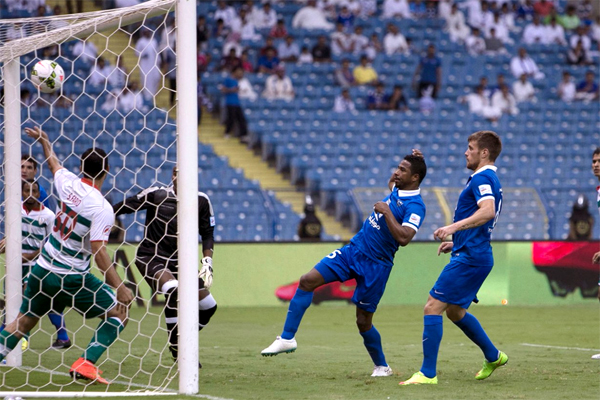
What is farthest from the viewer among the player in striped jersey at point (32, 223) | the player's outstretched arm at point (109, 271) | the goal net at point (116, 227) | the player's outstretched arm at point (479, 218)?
the player in striped jersey at point (32, 223)

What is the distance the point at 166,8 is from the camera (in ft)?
22.1

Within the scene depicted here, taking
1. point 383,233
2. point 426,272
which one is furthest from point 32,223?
point 426,272

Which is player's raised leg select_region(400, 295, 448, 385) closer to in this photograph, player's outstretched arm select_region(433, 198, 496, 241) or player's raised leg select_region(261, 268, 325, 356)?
player's outstretched arm select_region(433, 198, 496, 241)

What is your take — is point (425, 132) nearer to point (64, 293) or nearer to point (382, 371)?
point (382, 371)

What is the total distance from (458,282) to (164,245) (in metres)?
2.84

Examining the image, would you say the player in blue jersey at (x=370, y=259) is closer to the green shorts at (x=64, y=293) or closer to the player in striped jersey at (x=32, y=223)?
the green shorts at (x=64, y=293)

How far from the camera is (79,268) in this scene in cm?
712

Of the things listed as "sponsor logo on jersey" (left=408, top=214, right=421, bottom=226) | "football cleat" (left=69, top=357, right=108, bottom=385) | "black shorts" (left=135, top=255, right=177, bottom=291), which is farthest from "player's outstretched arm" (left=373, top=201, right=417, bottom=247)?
"football cleat" (left=69, top=357, right=108, bottom=385)

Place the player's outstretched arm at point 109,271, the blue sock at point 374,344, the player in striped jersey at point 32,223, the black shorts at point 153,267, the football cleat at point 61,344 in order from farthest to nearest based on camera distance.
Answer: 1. the football cleat at point 61,344
2. the player in striped jersey at point 32,223
3. the black shorts at point 153,267
4. the blue sock at point 374,344
5. the player's outstretched arm at point 109,271

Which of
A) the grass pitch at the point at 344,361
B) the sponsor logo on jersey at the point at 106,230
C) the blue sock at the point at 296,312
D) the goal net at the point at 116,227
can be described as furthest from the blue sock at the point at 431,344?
the sponsor logo on jersey at the point at 106,230

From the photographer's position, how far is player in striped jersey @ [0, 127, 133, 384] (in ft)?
22.8

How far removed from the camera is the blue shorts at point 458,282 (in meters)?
7.04

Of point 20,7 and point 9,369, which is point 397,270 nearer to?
point 9,369

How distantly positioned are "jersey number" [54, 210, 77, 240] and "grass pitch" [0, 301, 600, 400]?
1177 millimetres
